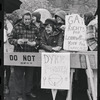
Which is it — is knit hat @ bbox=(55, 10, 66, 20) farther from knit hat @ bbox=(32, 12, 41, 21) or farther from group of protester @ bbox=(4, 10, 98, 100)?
knit hat @ bbox=(32, 12, 41, 21)

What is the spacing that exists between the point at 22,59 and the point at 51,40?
0.53 m

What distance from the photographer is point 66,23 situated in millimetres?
3775

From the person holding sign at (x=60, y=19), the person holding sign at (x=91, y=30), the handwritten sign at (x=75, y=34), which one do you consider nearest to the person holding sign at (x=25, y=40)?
the person holding sign at (x=60, y=19)

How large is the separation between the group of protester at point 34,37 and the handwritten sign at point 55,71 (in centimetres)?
9

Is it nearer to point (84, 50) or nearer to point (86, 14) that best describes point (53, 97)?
point (84, 50)

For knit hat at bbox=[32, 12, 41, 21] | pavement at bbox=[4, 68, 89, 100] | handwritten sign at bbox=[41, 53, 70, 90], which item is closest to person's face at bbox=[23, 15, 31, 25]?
knit hat at bbox=[32, 12, 41, 21]

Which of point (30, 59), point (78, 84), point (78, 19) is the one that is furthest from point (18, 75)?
point (78, 19)

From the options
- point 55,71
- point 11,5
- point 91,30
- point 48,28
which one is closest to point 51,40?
point 48,28

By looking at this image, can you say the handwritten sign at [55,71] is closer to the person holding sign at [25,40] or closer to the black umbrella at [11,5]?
the person holding sign at [25,40]

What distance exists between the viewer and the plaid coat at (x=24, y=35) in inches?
152

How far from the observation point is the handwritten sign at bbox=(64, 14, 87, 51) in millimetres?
3746

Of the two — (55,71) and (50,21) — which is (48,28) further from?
(55,71)

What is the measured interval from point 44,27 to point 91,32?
2.32ft

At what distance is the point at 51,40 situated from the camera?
12.5 ft
